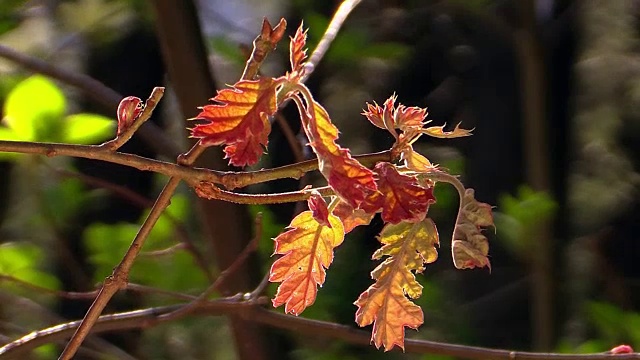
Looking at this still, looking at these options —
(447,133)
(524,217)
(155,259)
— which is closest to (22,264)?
(155,259)

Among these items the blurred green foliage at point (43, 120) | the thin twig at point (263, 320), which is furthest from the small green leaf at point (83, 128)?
the thin twig at point (263, 320)

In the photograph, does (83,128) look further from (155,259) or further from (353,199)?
(353,199)

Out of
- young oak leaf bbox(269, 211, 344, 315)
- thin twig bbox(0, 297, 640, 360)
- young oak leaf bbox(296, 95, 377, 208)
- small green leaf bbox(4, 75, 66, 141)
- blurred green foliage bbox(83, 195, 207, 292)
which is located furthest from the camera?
blurred green foliage bbox(83, 195, 207, 292)

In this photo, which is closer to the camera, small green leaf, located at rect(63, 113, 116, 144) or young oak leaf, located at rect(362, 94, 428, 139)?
young oak leaf, located at rect(362, 94, 428, 139)

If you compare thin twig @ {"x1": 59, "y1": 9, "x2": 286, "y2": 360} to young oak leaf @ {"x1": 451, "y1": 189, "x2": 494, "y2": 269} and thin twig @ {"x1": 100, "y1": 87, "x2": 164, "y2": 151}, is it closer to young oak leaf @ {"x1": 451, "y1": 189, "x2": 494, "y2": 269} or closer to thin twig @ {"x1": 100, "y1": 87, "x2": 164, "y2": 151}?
thin twig @ {"x1": 100, "y1": 87, "x2": 164, "y2": 151}

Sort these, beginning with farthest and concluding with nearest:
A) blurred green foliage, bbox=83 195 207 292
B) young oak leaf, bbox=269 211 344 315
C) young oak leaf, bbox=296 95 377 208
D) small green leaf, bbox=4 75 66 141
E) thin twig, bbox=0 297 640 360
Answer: blurred green foliage, bbox=83 195 207 292 → small green leaf, bbox=4 75 66 141 → thin twig, bbox=0 297 640 360 → young oak leaf, bbox=269 211 344 315 → young oak leaf, bbox=296 95 377 208

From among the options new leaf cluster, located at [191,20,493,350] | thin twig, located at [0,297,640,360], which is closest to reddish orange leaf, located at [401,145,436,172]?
new leaf cluster, located at [191,20,493,350]

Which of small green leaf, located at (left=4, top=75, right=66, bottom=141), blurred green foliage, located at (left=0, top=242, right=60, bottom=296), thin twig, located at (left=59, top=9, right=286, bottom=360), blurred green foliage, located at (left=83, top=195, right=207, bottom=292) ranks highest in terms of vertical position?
small green leaf, located at (left=4, top=75, right=66, bottom=141)

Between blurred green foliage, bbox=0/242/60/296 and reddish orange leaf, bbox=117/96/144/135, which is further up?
blurred green foliage, bbox=0/242/60/296
